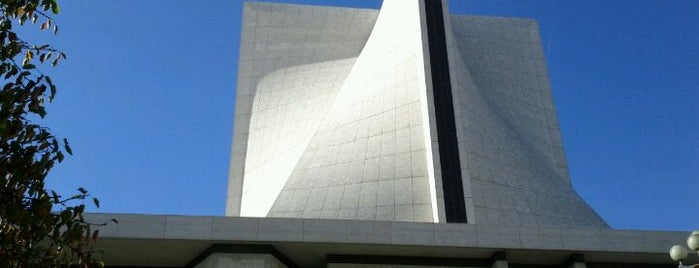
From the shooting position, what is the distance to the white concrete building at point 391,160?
53.3 feet

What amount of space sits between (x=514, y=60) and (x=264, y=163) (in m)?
12.3

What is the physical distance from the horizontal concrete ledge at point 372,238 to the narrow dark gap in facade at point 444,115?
7.82ft

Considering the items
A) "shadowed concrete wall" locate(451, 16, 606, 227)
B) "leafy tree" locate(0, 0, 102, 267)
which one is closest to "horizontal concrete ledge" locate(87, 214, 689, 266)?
"shadowed concrete wall" locate(451, 16, 606, 227)

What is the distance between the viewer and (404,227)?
53.3 ft

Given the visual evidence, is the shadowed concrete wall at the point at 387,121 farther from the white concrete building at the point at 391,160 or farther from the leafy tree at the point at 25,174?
the leafy tree at the point at 25,174

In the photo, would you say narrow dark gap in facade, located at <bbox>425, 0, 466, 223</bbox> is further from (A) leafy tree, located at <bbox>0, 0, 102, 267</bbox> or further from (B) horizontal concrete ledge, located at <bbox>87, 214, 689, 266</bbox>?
(A) leafy tree, located at <bbox>0, 0, 102, 267</bbox>

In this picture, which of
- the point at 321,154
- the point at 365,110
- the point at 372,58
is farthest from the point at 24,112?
the point at 372,58

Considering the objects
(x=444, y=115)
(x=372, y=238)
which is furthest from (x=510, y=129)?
(x=372, y=238)

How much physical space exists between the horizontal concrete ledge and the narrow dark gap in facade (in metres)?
2.38

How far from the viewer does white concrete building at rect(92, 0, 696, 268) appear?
1623 cm

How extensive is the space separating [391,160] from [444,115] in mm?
2263

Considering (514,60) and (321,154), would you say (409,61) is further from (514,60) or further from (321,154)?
(514,60)

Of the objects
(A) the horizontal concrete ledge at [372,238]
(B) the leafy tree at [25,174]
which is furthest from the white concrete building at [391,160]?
(B) the leafy tree at [25,174]

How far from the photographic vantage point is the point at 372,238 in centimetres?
1609
